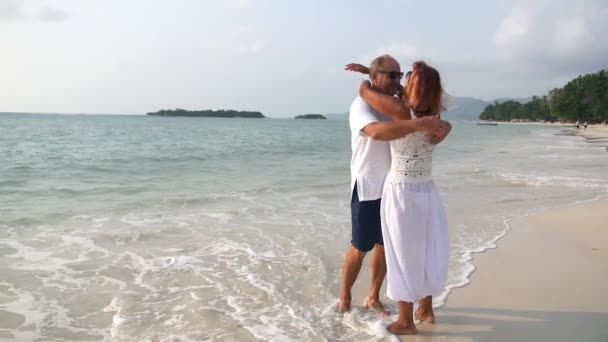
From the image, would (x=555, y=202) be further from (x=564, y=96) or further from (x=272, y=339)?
(x=564, y=96)

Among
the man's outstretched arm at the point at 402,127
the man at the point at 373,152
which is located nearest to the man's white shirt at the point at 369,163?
the man at the point at 373,152

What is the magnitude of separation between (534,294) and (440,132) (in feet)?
6.78

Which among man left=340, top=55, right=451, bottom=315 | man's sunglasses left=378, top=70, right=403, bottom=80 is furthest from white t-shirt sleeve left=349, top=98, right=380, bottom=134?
man's sunglasses left=378, top=70, right=403, bottom=80

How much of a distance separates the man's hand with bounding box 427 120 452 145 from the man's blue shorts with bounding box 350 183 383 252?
24.1 inches

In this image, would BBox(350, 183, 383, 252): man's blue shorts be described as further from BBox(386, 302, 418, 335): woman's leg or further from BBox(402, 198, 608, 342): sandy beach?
BBox(402, 198, 608, 342): sandy beach

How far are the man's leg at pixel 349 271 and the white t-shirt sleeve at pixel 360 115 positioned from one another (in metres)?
0.99

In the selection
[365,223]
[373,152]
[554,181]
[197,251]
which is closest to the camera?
[373,152]

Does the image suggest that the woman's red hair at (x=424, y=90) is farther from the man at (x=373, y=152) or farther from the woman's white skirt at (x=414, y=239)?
the woman's white skirt at (x=414, y=239)

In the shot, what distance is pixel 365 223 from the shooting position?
3.34 metres

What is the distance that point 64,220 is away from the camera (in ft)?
23.8

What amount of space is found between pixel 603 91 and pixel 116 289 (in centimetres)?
10462

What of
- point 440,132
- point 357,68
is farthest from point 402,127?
point 357,68

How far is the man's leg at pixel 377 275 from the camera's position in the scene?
3.59 metres

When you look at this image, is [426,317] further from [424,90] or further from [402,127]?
[424,90]
